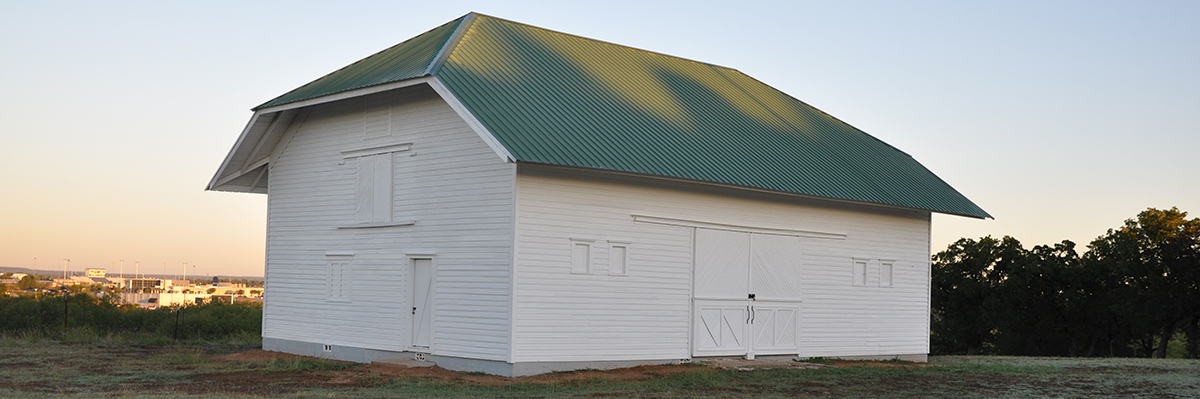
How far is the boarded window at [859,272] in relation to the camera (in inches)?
965

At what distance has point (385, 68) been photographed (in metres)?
21.6

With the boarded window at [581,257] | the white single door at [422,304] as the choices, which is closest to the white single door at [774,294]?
the boarded window at [581,257]

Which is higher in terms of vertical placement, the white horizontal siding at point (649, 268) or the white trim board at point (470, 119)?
the white trim board at point (470, 119)

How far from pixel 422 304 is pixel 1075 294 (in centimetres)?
3596

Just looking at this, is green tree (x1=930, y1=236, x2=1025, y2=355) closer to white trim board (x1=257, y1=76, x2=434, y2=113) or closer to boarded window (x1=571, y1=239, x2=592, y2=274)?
boarded window (x1=571, y1=239, x2=592, y2=274)

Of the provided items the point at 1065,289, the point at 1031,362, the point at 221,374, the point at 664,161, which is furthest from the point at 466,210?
the point at 1065,289

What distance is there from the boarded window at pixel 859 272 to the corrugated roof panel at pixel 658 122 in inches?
61.9

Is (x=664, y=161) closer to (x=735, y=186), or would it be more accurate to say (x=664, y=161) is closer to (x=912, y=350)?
(x=735, y=186)

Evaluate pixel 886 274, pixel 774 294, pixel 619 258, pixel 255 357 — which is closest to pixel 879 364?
pixel 886 274

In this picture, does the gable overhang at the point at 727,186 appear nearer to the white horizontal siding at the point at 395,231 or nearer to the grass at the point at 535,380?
the white horizontal siding at the point at 395,231

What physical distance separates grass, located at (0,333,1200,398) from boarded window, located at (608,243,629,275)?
1.84 metres

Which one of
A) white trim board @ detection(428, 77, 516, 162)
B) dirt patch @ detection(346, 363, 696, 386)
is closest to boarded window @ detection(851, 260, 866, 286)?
dirt patch @ detection(346, 363, 696, 386)

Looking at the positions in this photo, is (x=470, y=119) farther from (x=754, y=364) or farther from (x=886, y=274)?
(x=886, y=274)

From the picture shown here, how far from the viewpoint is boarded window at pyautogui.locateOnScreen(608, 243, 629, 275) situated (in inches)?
781
